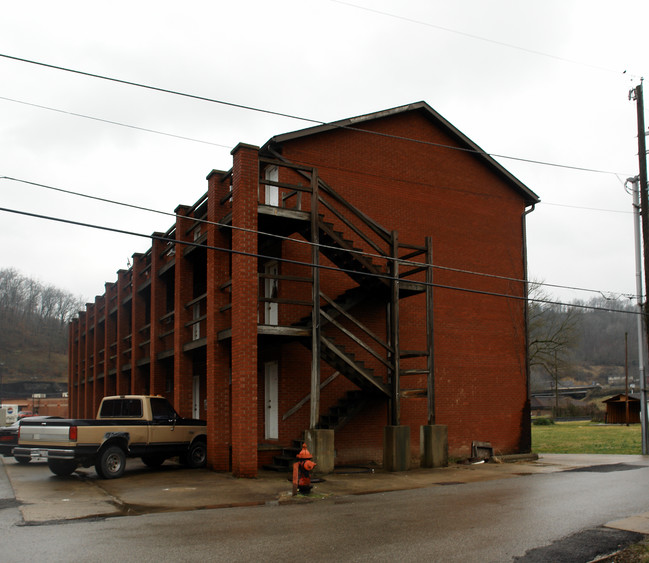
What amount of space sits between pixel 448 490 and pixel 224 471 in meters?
6.40

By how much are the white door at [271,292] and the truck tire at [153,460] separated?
186 inches

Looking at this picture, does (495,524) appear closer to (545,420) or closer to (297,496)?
(297,496)

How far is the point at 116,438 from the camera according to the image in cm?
1625

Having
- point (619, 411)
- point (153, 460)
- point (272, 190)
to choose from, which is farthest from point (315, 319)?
point (619, 411)

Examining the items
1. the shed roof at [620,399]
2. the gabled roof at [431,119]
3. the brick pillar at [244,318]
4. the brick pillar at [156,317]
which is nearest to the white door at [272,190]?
the gabled roof at [431,119]

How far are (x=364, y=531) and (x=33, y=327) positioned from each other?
482ft

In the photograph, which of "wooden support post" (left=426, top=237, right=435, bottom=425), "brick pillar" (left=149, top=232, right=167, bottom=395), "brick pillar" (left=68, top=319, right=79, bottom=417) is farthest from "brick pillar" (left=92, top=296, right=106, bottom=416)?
"wooden support post" (left=426, top=237, right=435, bottom=425)

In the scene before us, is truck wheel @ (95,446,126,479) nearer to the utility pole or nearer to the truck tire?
the truck tire

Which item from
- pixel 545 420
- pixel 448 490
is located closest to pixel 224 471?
pixel 448 490

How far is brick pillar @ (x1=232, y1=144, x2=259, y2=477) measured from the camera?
15586mm

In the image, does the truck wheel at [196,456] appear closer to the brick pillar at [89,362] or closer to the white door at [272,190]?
the white door at [272,190]

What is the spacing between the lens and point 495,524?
951cm

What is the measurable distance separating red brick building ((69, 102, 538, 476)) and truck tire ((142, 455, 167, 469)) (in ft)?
5.36

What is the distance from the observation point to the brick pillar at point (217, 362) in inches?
687
